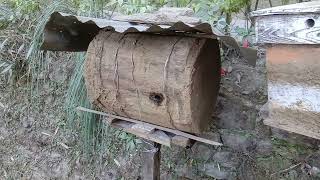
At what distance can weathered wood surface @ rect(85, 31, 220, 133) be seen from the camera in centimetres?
175

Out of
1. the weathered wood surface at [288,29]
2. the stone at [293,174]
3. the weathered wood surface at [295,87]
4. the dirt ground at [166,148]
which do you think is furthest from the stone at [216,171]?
the weathered wood surface at [288,29]

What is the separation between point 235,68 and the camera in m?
2.70

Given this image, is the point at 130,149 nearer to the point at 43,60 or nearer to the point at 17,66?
the point at 43,60

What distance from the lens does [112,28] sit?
172cm

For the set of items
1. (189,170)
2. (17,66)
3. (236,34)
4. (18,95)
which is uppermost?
(236,34)

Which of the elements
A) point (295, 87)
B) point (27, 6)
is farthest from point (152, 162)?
point (27, 6)

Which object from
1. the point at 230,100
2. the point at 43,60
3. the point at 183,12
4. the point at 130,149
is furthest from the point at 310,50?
the point at 43,60

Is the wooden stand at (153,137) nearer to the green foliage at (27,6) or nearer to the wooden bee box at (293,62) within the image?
the wooden bee box at (293,62)

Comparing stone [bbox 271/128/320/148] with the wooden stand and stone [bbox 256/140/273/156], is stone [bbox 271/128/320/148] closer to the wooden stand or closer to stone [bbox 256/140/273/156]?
stone [bbox 256/140/273/156]

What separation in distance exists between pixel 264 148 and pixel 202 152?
427 mm

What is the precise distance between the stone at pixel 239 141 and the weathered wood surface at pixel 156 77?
1.64ft

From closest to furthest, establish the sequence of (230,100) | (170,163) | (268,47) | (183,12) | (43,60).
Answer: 1. (268,47)
2. (183,12)
3. (230,100)
4. (170,163)
5. (43,60)

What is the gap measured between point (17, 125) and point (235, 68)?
2.21 metres

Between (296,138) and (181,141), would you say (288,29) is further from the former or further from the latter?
(296,138)
